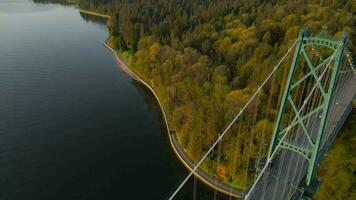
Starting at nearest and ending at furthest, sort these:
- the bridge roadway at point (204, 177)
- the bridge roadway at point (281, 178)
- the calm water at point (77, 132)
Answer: the bridge roadway at point (281, 178)
the bridge roadway at point (204, 177)
the calm water at point (77, 132)

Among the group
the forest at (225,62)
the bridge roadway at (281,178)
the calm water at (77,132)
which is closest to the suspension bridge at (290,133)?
the bridge roadway at (281,178)

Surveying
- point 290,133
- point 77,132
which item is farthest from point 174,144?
point 290,133

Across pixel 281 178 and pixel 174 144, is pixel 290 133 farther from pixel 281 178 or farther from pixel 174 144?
pixel 174 144

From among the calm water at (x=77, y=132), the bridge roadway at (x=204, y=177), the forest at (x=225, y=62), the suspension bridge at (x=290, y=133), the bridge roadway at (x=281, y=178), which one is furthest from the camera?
the calm water at (x=77, y=132)

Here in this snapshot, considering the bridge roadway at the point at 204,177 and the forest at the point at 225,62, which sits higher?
the forest at the point at 225,62

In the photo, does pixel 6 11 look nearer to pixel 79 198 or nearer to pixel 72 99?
pixel 72 99

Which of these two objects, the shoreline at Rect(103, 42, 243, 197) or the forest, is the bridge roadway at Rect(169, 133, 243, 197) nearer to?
the shoreline at Rect(103, 42, 243, 197)

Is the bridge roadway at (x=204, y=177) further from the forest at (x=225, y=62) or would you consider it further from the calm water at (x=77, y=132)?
the calm water at (x=77, y=132)
